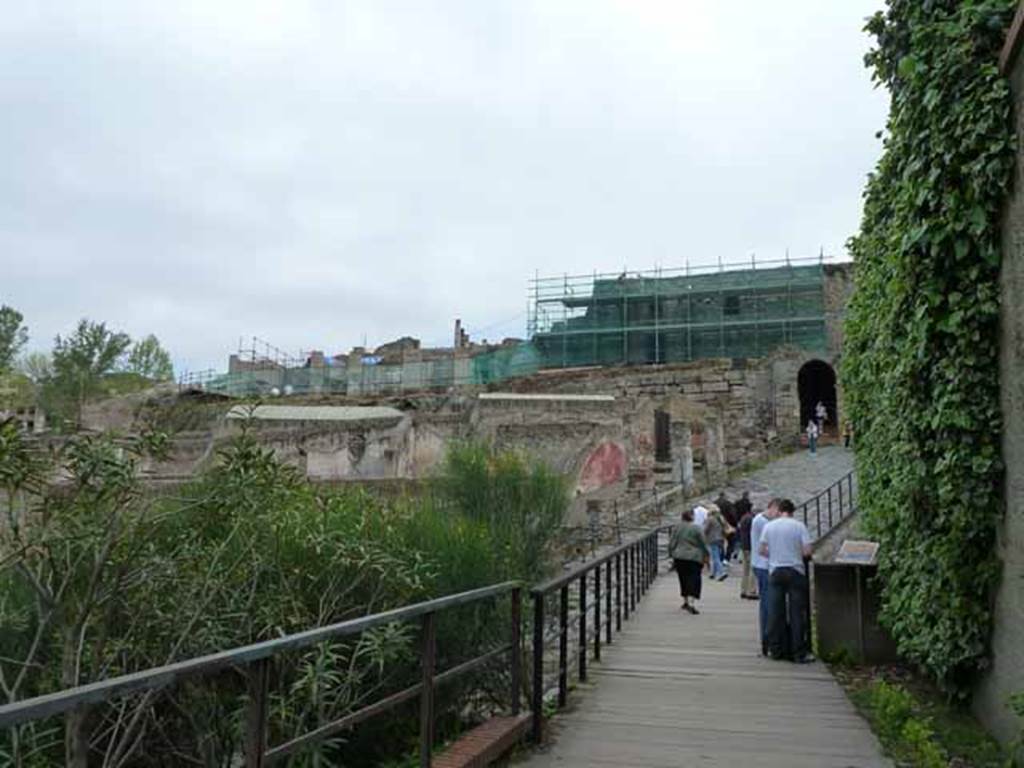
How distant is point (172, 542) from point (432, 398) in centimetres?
3126

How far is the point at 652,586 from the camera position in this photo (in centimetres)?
1285

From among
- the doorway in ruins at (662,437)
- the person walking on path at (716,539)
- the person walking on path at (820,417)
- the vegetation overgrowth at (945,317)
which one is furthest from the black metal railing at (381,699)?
the person walking on path at (820,417)

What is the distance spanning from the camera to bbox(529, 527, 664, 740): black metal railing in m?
4.89

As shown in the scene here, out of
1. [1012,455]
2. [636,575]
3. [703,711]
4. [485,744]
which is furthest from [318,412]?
[1012,455]

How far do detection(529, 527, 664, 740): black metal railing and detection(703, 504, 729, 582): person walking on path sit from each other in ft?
2.92

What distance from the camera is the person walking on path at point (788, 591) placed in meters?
7.23

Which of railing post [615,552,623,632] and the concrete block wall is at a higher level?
the concrete block wall

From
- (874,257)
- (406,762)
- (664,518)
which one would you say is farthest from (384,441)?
(406,762)

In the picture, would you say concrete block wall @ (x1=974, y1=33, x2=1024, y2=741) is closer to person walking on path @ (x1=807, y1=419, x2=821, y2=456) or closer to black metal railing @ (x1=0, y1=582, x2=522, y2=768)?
black metal railing @ (x1=0, y1=582, x2=522, y2=768)

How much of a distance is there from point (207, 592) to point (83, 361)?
39425 mm

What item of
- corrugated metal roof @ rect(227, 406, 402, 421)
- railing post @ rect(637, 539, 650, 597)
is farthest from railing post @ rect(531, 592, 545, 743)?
corrugated metal roof @ rect(227, 406, 402, 421)

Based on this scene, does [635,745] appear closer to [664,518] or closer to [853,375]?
[853,375]

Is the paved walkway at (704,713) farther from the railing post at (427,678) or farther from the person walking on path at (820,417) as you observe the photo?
the person walking on path at (820,417)

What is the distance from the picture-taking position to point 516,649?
188 inches
